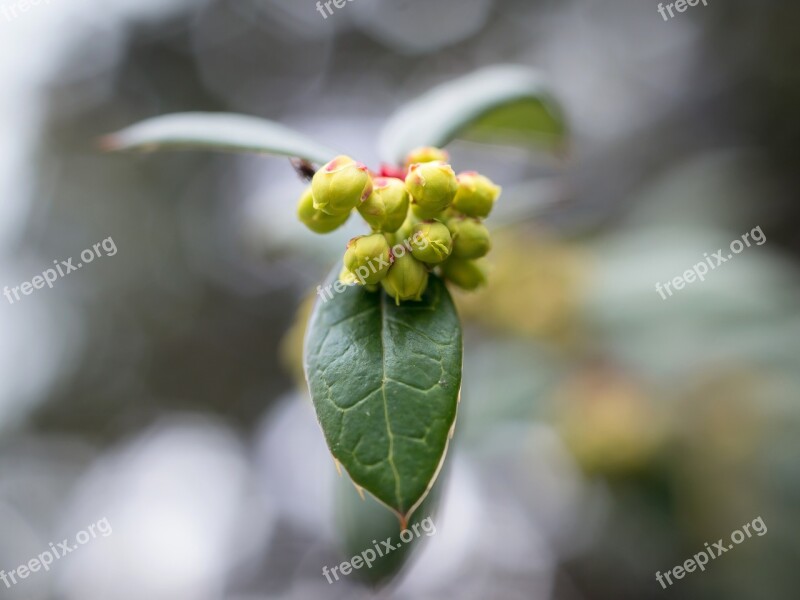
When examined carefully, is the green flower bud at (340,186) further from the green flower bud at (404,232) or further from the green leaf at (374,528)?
the green leaf at (374,528)

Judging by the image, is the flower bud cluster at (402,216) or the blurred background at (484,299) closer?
the flower bud cluster at (402,216)

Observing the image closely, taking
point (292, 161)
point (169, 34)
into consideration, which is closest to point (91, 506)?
point (169, 34)

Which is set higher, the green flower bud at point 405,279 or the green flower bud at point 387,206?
the green flower bud at point 387,206

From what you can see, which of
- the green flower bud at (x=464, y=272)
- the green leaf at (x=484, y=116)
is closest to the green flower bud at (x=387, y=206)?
the green flower bud at (x=464, y=272)

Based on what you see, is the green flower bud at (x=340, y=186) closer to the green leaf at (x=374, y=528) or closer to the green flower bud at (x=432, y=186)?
the green flower bud at (x=432, y=186)

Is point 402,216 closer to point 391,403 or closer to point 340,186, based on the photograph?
point 340,186

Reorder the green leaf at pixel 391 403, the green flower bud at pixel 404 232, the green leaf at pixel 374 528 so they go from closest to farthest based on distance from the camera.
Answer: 1. the green leaf at pixel 391 403
2. the green flower bud at pixel 404 232
3. the green leaf at pixel 374 528

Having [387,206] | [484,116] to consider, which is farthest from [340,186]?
[484,116]

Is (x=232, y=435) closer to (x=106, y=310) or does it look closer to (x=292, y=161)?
(x=106, y=310)

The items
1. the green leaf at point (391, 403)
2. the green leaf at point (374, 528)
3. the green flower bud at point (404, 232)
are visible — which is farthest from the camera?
the green leaf at point (374, 528)
